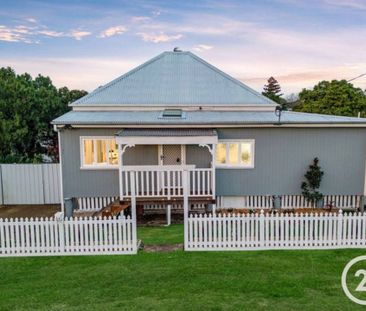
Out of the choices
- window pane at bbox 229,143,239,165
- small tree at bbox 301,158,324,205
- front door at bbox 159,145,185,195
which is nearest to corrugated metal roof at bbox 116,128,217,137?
front door at bbox 159,145,185,195

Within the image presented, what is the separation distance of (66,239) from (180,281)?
11.2ft

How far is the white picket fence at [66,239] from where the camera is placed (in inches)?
317

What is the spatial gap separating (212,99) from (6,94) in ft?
42.9

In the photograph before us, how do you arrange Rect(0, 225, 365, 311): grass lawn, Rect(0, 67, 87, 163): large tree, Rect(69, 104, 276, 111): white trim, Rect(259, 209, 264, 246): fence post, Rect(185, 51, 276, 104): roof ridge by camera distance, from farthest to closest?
Rect(0, 67, 87, 163): large tree
Rect(185, 51, 276, 104): roof ridge
Rect(69, 104, 276, 111): white trim
Rect(259, 209, 264, 246): fence post
Rect(0, 225, 365, 311): grass lawn

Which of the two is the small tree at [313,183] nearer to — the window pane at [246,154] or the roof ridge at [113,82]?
the window pane at [246,154]

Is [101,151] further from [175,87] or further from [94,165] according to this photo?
[175,87]

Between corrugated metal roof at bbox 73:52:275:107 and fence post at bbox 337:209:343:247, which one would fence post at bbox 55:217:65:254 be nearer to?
fence post at bbox 337:209:343:247

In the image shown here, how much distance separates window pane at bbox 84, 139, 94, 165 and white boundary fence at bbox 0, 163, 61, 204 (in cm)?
269

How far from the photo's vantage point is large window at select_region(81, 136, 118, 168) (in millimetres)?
12922

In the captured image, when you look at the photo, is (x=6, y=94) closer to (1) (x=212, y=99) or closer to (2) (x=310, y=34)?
(1) (x=212, y=99)

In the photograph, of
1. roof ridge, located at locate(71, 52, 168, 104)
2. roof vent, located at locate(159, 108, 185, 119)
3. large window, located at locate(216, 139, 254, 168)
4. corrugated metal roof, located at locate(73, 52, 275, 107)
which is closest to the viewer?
large window, located at locate(216, 139, 254, 168)

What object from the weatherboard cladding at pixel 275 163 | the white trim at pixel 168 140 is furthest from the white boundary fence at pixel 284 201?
the white trim at pixel 168 140

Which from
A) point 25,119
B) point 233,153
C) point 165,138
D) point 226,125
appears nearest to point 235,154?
point 233,153

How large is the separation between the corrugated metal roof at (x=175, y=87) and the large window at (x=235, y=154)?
7.81ft
